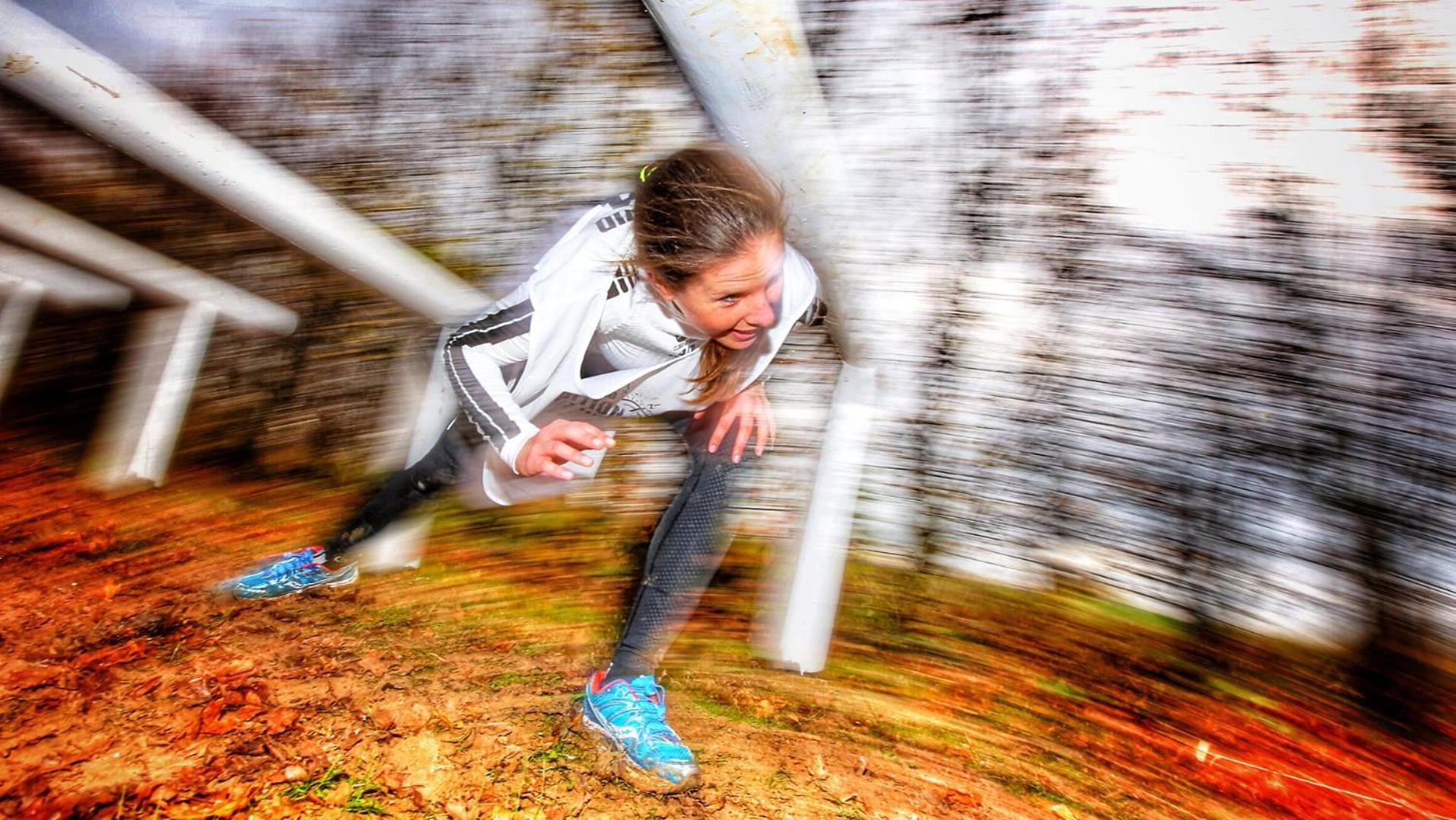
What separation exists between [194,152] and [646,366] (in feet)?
2.08

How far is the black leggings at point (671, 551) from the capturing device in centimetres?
100

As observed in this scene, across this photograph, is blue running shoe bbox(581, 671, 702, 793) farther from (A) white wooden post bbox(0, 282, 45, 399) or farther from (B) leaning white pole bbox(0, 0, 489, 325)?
(A) white wooden post bbox(0, 282, 45, 399)

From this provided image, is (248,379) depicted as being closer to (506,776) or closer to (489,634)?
(489,634)

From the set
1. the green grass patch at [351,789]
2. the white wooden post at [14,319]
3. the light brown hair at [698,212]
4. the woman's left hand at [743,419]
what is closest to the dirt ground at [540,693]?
the green grass patch at [351,789]

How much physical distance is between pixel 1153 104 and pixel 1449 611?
128cm

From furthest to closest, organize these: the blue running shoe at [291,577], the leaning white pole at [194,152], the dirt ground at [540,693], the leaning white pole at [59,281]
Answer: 1. the leaning white pole at [59,281]
2. the blue running shoe at [291,577]
3. the dirt ground at [540,693]
4. the leaning white pole at [194,152]

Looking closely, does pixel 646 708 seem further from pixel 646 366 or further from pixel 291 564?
pixel 291 564

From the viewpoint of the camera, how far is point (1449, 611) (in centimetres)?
136

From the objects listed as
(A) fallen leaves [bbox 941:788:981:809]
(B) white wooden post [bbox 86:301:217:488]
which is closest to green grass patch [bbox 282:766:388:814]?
(A) fallen leaves [bbox 941:788:981:809]

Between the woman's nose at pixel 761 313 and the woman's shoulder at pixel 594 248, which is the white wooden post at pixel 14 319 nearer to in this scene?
the woman's shoulder at pixel 594 248

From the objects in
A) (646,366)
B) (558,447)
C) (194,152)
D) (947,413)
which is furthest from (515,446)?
(947,413)

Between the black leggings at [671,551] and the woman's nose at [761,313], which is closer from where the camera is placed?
the woman's nose at [761,313]

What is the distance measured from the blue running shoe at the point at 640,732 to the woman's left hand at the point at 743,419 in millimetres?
391

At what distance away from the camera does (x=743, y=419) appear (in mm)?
1071
